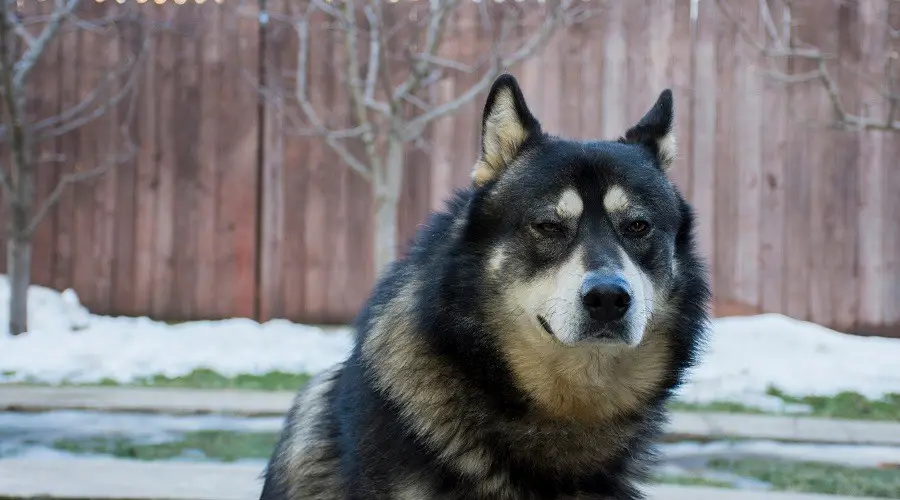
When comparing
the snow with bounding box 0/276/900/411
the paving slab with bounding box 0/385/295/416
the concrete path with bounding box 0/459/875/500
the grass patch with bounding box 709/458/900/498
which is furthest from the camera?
the snow with bounding box 0/276/900/411

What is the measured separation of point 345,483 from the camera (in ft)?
7.97

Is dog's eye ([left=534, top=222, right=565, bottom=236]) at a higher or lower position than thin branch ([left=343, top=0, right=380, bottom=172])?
lower

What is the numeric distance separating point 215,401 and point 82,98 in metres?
4.47

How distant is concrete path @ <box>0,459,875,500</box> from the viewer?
3.65 meters

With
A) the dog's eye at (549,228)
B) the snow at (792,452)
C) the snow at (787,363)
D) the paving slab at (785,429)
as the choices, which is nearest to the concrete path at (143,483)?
the snow at (792,452)

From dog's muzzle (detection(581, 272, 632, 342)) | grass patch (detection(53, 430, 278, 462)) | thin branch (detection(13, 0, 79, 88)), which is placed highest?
thin branch (detection(13, 0, 79, 88))

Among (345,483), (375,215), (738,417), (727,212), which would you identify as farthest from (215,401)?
(727,212)

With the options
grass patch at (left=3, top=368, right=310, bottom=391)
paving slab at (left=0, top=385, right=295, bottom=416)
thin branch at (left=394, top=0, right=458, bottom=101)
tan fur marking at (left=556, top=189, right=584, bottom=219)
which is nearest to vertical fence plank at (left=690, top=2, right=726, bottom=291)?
thin branch at (left=394, top=0, right=458, bottom=101)

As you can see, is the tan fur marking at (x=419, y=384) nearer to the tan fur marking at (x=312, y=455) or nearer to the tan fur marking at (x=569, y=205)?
the tan fur marking at (x=312, y=455)

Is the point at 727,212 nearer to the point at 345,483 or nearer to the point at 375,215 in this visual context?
the point at 375,215

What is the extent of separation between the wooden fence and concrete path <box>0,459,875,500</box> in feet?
15.3

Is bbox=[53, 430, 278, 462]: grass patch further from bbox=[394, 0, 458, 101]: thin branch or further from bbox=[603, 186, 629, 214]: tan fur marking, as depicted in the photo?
bbox=[394, 0, 458, 101]: thin branch

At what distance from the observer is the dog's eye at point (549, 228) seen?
2609 millimetres

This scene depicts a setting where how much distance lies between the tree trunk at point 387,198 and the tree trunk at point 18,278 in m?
3.00
